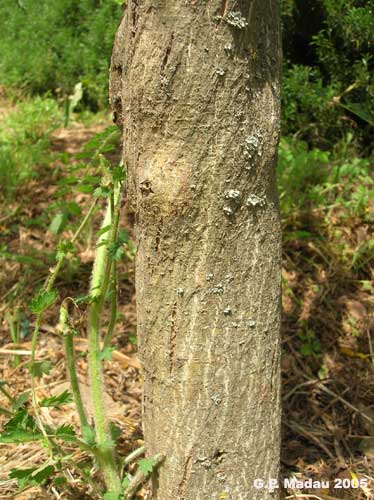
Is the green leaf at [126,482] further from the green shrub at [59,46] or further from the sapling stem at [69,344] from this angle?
the green shrub at [59,46]

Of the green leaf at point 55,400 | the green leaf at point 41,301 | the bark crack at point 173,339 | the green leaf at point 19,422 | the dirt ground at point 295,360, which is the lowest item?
the dirt ground at point 295,360

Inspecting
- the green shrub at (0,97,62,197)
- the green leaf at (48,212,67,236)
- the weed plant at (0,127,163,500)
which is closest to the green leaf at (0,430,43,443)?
the weed plant at (0,127,163,500)

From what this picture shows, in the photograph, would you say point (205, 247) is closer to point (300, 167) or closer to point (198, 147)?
point (198, 147)

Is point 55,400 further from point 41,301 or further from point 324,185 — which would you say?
point 324,185

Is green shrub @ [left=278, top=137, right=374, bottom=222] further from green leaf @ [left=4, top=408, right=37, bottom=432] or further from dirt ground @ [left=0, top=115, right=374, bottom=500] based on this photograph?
green leaf @ [left=4, top=408, right=37, bottom=432]

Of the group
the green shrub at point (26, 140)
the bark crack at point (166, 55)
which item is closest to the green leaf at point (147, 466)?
the bark crack at point (166, 55)

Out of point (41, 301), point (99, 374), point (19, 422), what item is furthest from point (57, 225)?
point (19, 422)
